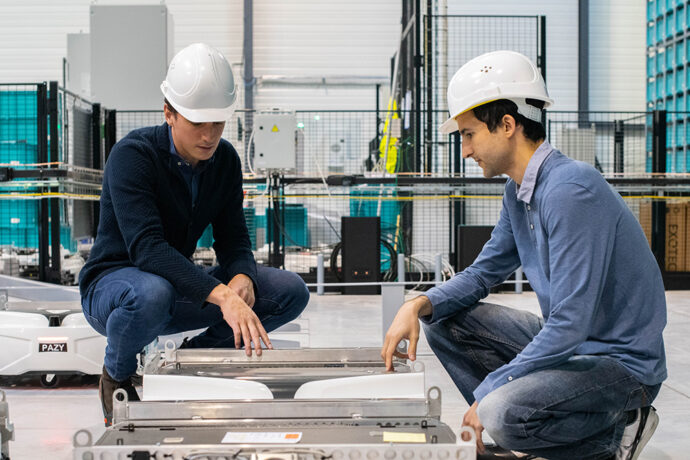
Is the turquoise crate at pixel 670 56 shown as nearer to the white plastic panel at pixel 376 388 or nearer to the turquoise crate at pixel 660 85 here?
the turquoise crate at pixel 660 85

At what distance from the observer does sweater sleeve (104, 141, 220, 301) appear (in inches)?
78.6

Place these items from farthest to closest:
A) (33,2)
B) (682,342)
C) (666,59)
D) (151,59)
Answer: (33,2)
(666,59)
(151,59)
(682,342)

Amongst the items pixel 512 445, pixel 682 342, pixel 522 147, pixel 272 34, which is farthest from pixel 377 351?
pixel 272 34

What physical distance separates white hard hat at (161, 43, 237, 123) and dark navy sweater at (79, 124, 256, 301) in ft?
0.55

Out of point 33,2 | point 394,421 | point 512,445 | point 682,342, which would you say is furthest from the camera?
point 33,2

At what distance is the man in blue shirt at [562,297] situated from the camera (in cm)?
161

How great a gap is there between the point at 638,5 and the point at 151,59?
919cm

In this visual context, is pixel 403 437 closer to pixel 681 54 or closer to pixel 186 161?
pixel 186 161

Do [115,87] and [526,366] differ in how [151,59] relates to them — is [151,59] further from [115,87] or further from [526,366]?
[526,366]

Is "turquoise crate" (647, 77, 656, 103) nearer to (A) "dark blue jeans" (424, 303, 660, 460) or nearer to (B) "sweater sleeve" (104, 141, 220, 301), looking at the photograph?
(A) "dark blue jeans" (424, 303, 660, 460)

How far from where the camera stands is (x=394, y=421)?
1547 millimetres

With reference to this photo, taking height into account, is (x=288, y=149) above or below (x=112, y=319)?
above

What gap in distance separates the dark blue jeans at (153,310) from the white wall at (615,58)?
34.4ft

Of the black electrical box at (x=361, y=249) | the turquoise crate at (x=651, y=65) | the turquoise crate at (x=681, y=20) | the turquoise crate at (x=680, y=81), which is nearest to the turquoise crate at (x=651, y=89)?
the turquoise crate at (x=651, y=65)
